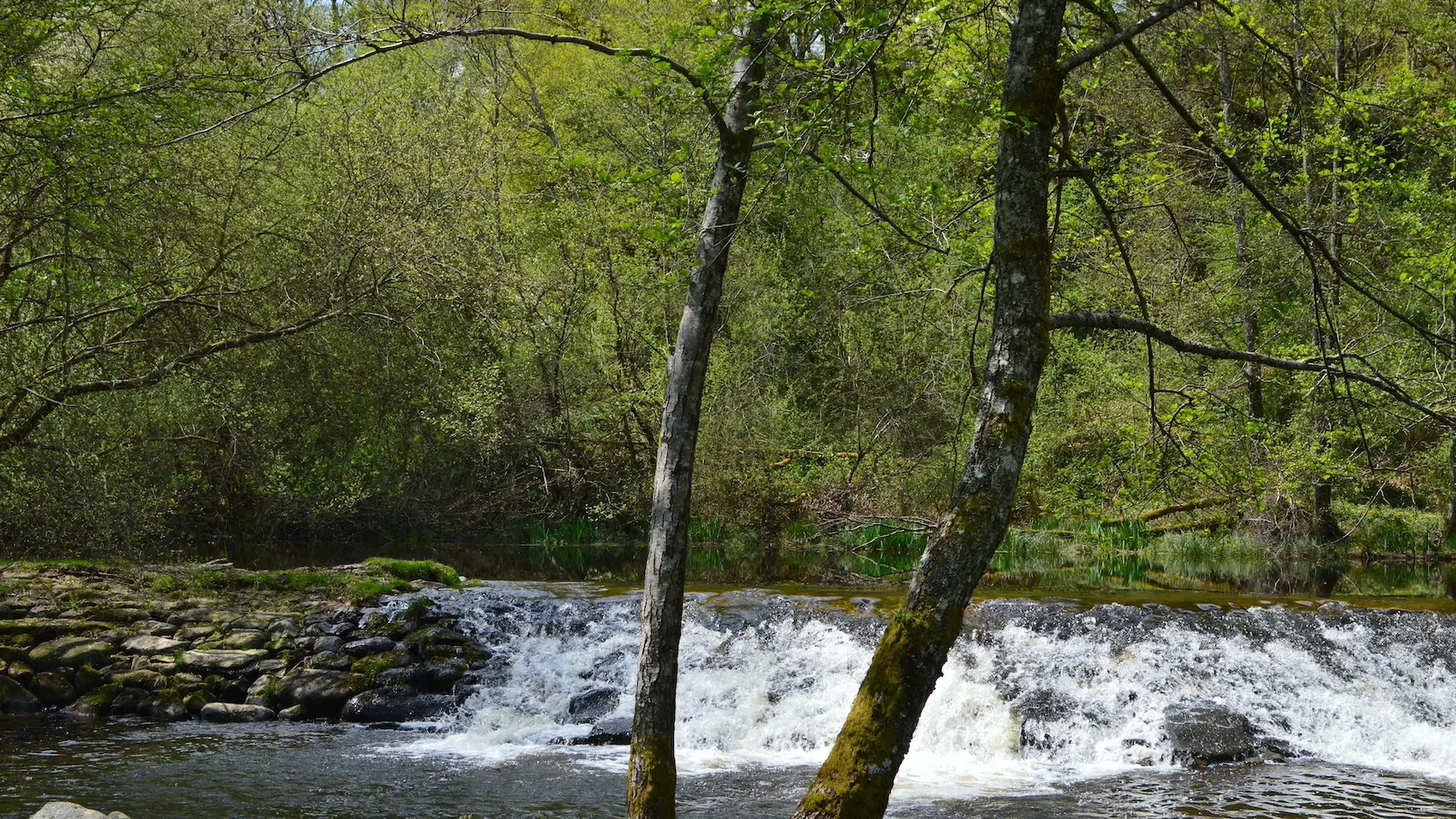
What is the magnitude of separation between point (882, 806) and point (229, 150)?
41.0ft

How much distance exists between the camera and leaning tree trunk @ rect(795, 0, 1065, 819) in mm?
3668

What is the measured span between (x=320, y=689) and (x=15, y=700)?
8.21ft

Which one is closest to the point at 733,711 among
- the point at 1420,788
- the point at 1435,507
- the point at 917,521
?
the point at 1420,788

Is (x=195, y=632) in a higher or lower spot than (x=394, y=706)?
higher

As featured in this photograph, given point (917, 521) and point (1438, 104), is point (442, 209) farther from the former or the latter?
point (1438, 104)

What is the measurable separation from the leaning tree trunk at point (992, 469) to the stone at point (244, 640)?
28.1ft

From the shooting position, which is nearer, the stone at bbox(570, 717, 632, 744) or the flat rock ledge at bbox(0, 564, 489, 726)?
the stone at bbox(570, 717, 632, 744)

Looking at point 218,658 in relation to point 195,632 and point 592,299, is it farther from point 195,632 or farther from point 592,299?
→ point 592,299

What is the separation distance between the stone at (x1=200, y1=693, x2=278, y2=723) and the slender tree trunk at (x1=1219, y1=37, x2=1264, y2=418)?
1328 cm

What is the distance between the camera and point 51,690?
403 inches

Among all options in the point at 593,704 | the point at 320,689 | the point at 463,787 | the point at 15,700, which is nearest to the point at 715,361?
the point at 593,704

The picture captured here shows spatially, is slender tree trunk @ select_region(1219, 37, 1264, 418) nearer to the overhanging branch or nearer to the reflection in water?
the reflection in water

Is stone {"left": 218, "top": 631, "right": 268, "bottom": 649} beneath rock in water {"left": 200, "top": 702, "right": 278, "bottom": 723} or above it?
above

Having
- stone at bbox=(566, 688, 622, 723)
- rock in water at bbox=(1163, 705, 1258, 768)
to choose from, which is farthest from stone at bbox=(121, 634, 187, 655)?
rock in water at bbox=(1163, 705, 1258, 768)
